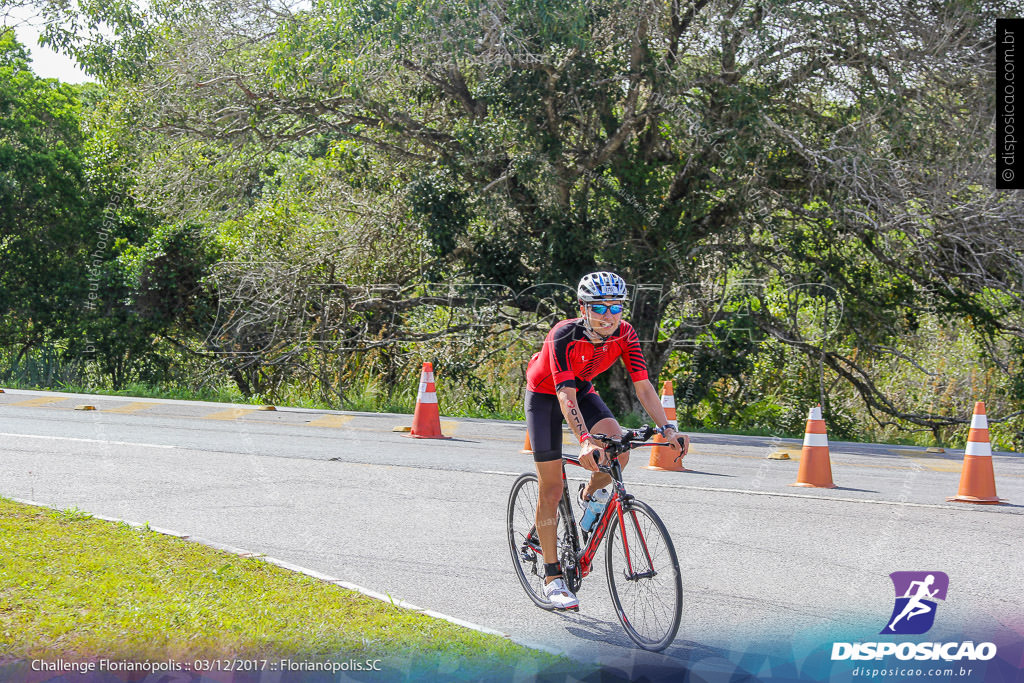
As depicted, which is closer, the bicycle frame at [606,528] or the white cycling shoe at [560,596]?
the bicycle frame at [606,528]

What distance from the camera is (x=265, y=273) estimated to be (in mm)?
19062

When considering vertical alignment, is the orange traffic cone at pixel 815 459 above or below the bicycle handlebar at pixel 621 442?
below

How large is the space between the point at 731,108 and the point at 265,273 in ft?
29.5

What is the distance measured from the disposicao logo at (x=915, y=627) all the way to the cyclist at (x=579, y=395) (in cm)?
Answer: 135

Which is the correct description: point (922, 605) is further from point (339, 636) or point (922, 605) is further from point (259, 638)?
point (259, 638)

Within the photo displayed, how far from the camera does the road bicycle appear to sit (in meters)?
5.03

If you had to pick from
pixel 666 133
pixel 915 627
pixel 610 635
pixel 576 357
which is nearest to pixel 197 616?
pixel 610 635

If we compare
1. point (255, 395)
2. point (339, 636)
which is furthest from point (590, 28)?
point (339, 636)

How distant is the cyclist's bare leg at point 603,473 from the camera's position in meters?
5.68

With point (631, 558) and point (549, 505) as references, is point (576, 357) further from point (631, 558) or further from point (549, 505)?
point (631, 558)

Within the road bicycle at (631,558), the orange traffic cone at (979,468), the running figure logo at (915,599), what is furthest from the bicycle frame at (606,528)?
the orange traffic cone at (979,468)

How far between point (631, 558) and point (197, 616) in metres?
2.23

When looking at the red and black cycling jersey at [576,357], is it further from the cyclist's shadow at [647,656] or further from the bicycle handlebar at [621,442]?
the cyclist's shadow at [647,656]

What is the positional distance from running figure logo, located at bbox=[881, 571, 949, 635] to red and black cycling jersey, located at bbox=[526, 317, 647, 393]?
6.41 ft
